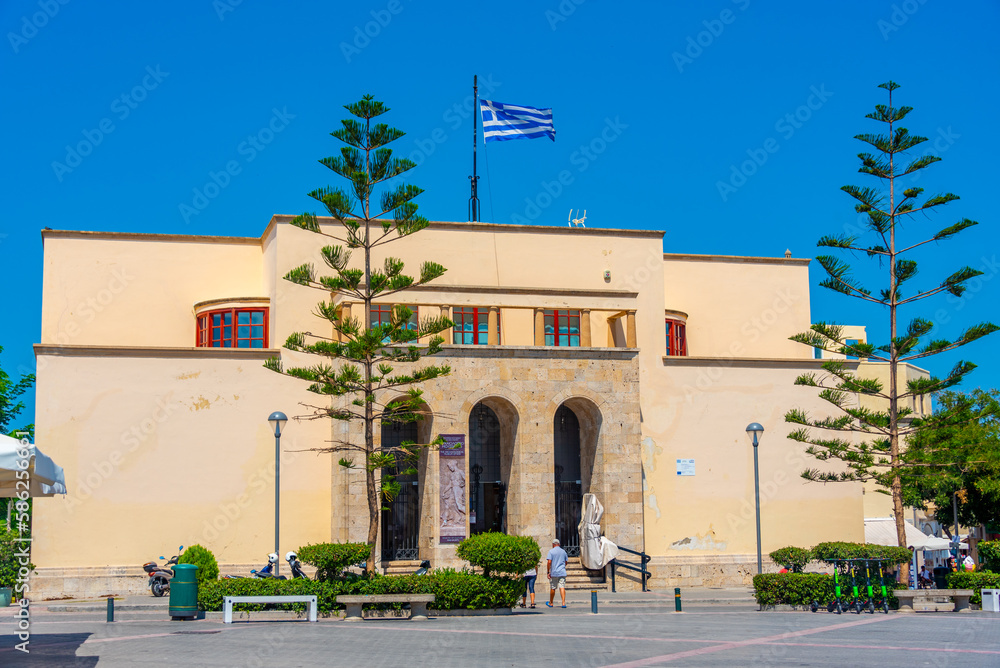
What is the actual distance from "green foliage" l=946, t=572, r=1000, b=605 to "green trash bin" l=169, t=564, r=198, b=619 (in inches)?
616

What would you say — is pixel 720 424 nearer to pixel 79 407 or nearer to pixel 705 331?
pixel 705 331

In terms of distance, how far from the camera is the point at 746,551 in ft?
90.8

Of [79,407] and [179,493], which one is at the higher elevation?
[79,407]

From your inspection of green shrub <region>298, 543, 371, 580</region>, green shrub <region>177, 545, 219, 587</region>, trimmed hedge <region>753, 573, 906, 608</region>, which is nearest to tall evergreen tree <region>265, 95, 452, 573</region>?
green shrub <region>298, 543, 371, 580</region>

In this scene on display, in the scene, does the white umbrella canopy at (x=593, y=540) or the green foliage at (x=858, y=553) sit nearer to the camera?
the green foliage at (x=858, y=553)

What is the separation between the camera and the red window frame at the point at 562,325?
90.4 ft

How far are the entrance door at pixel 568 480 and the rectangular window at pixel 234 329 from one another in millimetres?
8533

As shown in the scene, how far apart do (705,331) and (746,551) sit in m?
6.74

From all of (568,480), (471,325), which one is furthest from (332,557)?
(568,480)

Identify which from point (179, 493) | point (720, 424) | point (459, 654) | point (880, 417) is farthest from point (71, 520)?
point (880, 417)

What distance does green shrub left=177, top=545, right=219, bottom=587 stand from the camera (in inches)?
883

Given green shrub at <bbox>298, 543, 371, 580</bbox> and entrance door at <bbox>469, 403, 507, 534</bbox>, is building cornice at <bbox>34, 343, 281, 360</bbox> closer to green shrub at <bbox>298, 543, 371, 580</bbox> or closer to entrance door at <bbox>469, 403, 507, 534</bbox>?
entrance door at <bbox>469, 403, 507, 534</bbox>

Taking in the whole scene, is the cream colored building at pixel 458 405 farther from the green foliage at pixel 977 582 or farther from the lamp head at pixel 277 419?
the green foliage at pixel 977 582

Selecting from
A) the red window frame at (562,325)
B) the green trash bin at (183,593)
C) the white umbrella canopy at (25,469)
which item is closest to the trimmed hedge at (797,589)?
the red window frame at (562,325)
